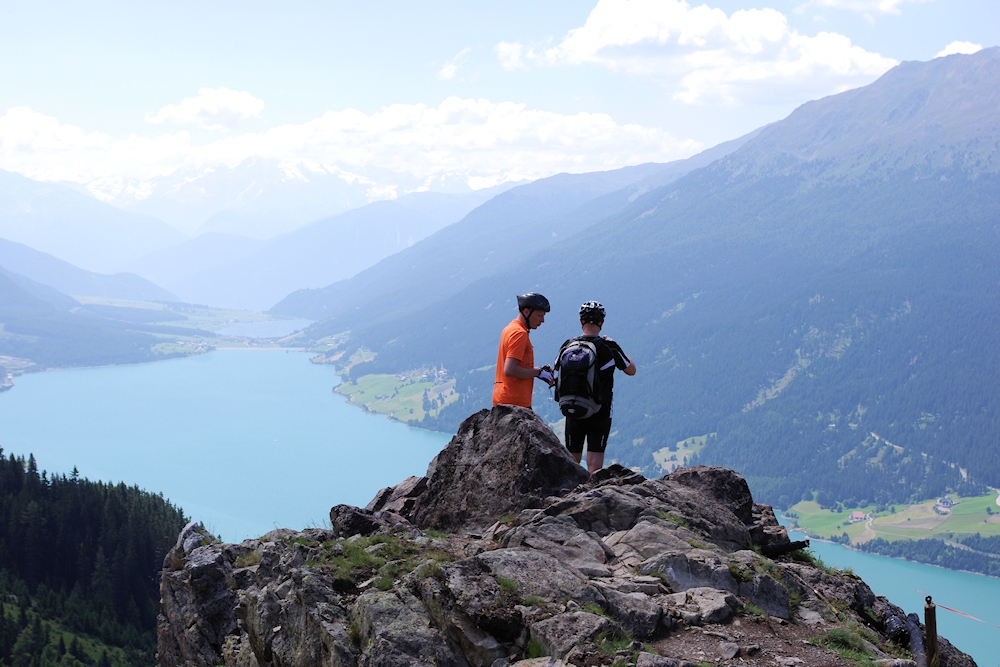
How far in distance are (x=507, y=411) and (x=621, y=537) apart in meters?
2.80

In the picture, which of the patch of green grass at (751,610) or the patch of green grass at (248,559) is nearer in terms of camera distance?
the patch of green grass at (751,610)

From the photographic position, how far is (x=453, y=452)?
12289mm

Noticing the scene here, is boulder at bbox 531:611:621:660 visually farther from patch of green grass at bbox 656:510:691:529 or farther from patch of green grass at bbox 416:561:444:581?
patch of green grass at bbox 656:510:691:529

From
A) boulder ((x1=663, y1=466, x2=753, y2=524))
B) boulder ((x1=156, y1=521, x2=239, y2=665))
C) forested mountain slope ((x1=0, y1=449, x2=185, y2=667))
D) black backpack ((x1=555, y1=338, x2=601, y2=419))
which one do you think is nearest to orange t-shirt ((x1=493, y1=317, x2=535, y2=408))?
black backpack ((x1=555, y1=338, x2=601, y2=419))

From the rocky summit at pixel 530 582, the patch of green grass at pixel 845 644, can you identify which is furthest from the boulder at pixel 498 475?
the patch of green grass at pixel 845 644

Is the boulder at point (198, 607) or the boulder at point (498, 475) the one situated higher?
the boulder at point (498, 475)

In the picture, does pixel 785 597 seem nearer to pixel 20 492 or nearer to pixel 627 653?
pixel 627 653

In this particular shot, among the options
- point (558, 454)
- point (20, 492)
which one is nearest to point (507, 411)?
point (558, 454)

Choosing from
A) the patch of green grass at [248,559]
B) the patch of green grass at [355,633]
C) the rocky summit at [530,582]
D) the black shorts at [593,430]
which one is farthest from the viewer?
the patch of green grass at [248,559]

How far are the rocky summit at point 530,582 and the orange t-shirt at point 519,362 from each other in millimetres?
314

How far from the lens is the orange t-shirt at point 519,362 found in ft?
37.3

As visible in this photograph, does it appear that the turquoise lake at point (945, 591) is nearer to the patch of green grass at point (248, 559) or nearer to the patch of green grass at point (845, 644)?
the patch of green grass at point (248, 559)

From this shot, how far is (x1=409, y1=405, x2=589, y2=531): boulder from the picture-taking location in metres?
11.1

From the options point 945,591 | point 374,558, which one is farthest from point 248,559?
point 945,591
